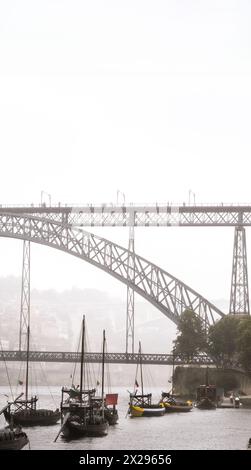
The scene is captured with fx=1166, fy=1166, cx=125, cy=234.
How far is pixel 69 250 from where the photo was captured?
15625cm

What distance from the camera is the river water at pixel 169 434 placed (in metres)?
88.4

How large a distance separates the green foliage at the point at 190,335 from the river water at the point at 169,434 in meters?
33.8

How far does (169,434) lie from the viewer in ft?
321

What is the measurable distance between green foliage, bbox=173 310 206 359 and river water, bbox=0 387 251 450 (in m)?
33.8

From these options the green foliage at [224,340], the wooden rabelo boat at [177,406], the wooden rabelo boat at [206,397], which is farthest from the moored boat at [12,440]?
the green foliage at [224,340]

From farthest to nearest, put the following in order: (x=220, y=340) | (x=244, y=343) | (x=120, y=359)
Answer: (x=120, y=359), (x=220, y=340), (x=244, y=343)

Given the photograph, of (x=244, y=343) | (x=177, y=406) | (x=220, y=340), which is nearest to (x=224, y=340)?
(x=220, y=340)

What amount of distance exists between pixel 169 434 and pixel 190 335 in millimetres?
59117

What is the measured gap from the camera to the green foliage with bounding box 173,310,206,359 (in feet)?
512

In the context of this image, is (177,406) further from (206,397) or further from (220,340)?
(220,340)

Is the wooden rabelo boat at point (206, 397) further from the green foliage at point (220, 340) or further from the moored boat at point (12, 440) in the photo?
the moored boat at point (12, 440)
